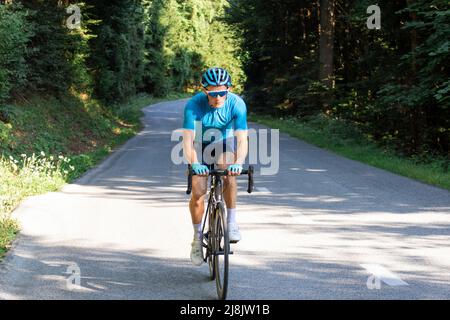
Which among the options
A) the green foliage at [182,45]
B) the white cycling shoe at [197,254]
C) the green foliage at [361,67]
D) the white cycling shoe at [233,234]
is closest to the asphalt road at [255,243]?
the white cycling shoe at [197,254]

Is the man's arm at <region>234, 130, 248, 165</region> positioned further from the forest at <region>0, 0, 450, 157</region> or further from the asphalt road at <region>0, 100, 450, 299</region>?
the forest at <region>0, 0, 450, 157</region>

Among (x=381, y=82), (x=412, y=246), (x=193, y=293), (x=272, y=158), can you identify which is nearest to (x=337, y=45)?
(x=381, y=82)

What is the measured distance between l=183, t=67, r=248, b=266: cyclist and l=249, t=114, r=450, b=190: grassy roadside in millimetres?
7652

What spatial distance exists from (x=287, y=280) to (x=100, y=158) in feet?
44.2

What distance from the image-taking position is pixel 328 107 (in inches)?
1172

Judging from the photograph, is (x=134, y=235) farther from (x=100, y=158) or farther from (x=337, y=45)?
(x=337, y=45)

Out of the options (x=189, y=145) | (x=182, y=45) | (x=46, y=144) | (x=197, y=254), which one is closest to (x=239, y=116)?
(x=189, y=145)

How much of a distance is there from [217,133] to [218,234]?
99 cm

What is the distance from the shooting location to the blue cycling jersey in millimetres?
5660

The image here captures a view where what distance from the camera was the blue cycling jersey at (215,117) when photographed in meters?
5.66

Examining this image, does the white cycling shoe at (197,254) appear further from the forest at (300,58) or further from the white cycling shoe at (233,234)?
the forest at (300,58)

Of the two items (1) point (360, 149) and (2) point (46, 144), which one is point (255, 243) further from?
(1) point (360, 149)

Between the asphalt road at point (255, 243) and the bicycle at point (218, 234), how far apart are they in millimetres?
227

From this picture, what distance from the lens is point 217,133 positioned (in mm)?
5785
